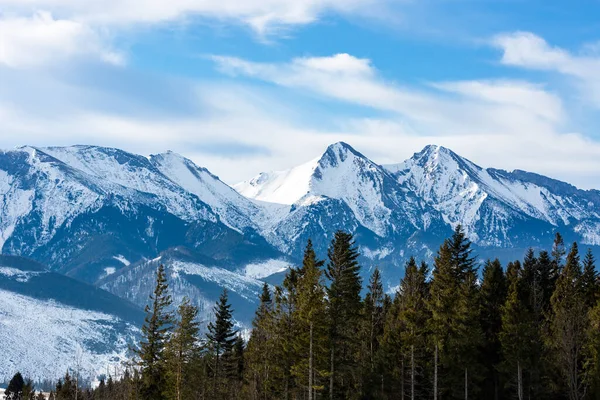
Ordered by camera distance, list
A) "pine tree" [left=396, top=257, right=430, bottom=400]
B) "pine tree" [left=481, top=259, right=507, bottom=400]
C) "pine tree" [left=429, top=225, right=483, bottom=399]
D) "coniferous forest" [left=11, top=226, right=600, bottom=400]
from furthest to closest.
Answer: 1. "pine tree" [left=481, top=259, right=507, bottom=400]
2. "pine tree" [left=396, top=257, right=430, bottom=400]
3. "pine tree" [left=429, top=225, right=483, bottom=399]
4. "coniferous forest" [left=11, top=226, right=600, bottom=400]

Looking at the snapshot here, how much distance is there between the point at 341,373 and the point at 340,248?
10410mm

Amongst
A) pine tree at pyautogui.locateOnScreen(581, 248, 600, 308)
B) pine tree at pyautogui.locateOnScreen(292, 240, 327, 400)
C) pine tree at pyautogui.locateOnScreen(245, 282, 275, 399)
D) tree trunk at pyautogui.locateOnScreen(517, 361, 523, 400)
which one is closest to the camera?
pine tree at pyautogui.locateOnScreen(292, 240, 327, 400)

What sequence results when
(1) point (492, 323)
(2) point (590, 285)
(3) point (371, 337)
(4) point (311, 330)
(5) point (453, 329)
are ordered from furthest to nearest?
(2) point (590, 285) → (3) point (371, 337) → (1) point (492, 323) → (5) point (453, 329) → (4) point (311, 330)

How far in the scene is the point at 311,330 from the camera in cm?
6875

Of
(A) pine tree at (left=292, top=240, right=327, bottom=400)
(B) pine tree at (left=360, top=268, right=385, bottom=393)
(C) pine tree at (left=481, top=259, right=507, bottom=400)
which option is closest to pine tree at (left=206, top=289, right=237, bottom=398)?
(B) pine tree at (left=360, top=268, right=385, bottom=393)

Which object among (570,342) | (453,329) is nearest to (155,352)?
(453,329)

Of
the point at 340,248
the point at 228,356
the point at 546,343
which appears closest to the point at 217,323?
the point at 228,356

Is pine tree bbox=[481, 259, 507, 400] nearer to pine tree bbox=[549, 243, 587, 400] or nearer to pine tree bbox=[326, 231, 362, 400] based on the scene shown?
pine tree bbox=[549, 243, 587, 400]

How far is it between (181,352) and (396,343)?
20.4 metres

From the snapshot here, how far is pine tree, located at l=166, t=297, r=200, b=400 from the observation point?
79.6 metres

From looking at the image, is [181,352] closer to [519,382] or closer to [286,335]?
[286,335]

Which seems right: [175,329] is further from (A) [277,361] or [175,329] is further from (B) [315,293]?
(B) [315,293]

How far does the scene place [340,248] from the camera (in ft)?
245

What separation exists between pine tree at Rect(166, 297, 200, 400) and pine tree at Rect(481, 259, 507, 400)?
1101 inches
